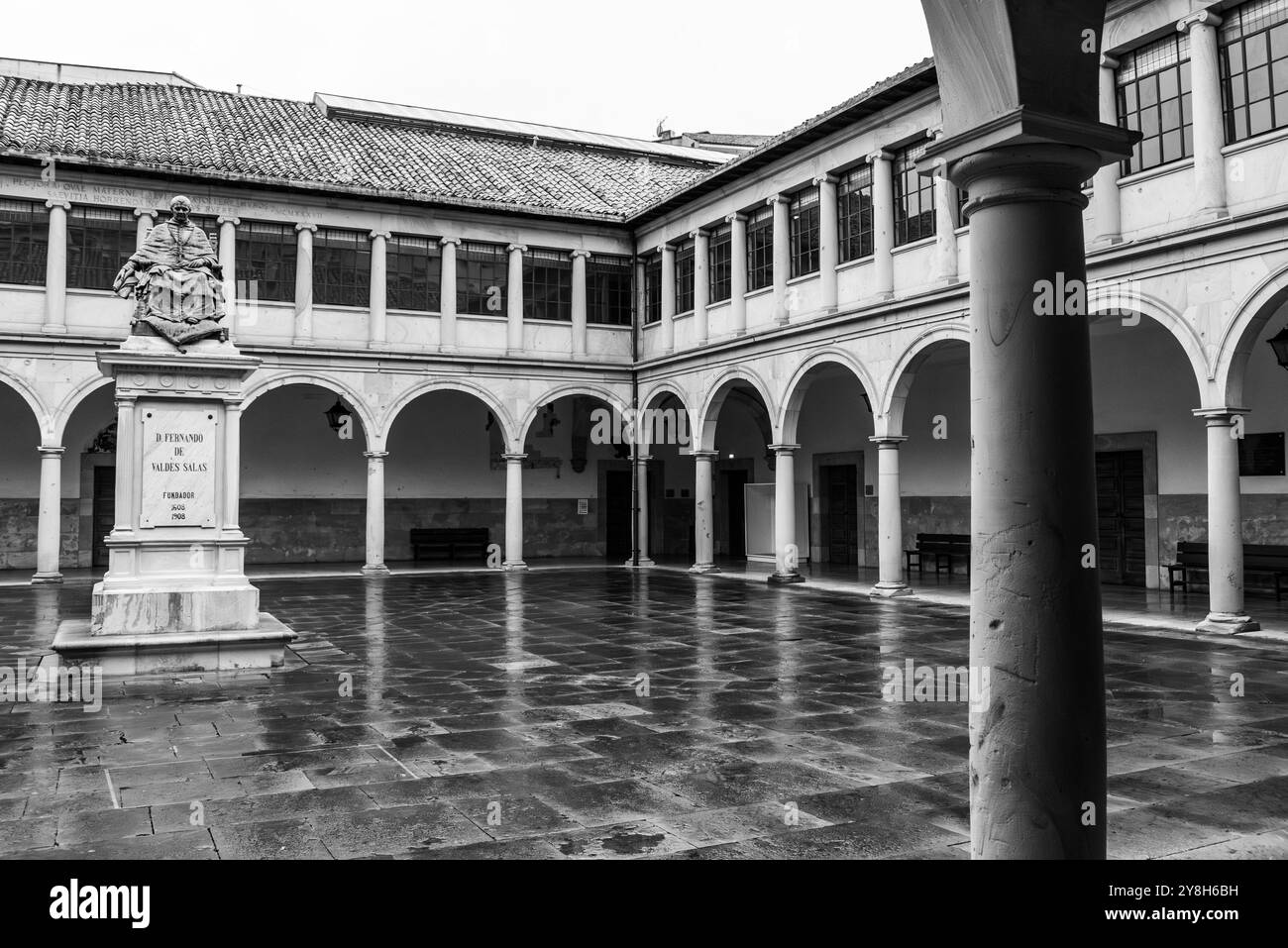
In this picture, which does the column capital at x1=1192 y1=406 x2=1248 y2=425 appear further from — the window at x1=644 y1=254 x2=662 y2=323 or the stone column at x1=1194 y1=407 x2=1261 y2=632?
the window at x1=644 y1=254 x2=662 y2=323

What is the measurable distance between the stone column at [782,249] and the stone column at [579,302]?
535 cm

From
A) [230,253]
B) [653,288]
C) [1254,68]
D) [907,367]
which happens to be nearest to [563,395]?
[653,288]

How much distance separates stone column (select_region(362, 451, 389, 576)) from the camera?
20078mm

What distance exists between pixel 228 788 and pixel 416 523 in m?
19.3

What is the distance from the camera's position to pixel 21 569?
66.5 feet

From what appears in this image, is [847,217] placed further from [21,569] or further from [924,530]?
[21,569]

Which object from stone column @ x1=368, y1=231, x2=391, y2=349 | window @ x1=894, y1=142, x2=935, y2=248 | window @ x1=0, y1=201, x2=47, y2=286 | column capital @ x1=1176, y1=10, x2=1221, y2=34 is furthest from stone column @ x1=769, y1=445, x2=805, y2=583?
window @ x1=0, y1=201, x2=47, y2=286

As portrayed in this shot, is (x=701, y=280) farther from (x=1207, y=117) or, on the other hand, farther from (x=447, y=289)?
(x=1207, y=117)

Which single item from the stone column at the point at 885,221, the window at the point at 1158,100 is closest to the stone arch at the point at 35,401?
the stone column at the point at 885,221

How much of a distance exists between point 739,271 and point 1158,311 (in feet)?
29.2

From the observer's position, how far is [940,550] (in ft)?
61.3

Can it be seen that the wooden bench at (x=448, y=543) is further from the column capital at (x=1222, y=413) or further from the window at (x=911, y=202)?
the column capital at (x=1222, y=413)

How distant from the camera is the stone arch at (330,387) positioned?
19.9m
